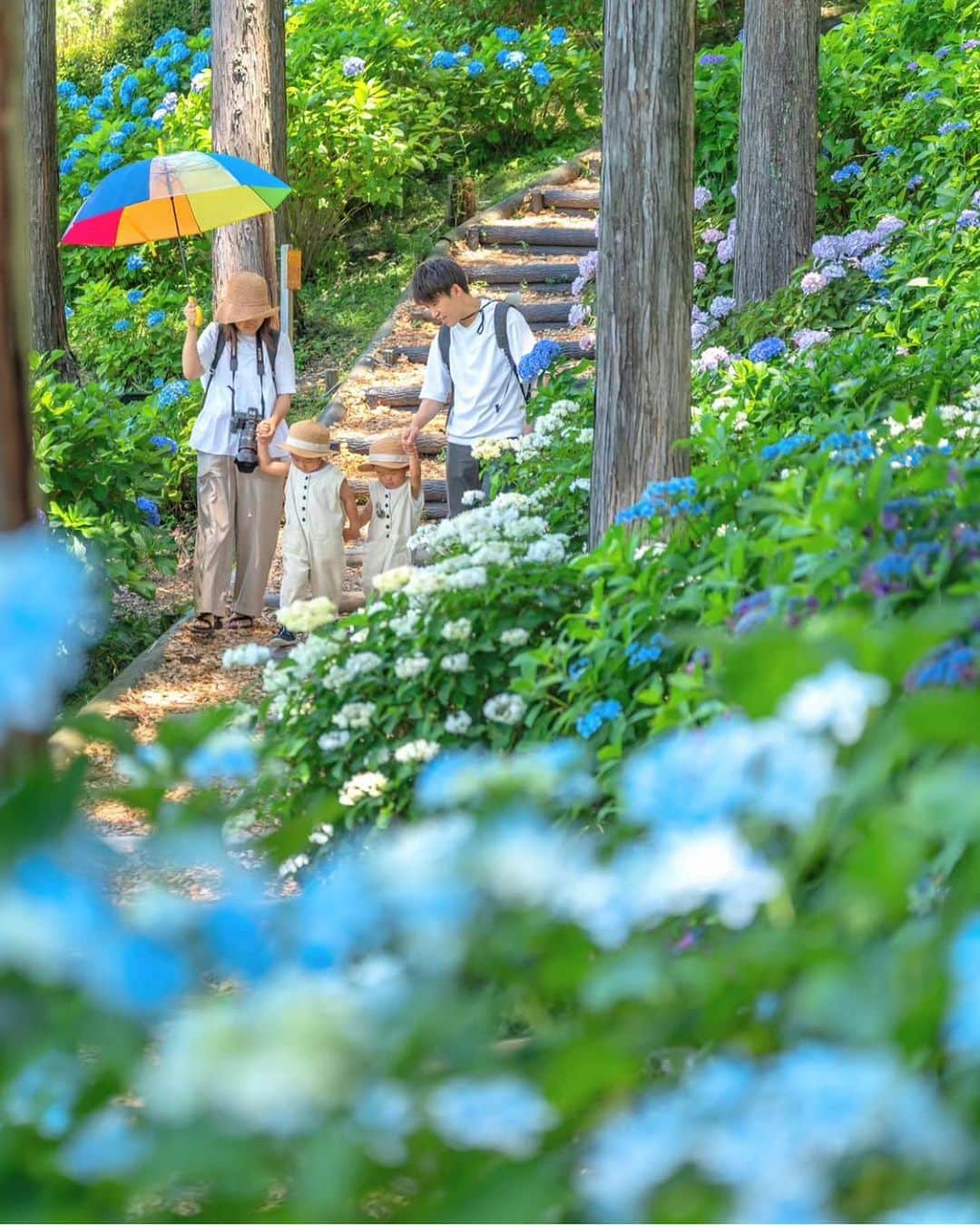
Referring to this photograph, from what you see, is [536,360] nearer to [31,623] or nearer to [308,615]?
[308,615]

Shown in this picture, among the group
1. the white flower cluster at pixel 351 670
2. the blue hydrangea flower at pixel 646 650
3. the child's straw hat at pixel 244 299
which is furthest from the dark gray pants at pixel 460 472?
the blue hydrangea flower at pixel 646 650

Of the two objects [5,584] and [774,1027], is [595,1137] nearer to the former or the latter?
[774,1027]

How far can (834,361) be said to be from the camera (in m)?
5.98

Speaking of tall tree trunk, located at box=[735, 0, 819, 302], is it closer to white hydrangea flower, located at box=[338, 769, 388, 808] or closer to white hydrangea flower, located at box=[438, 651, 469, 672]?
white hydrangea flower, located at box=[438, 651, 469, 672]

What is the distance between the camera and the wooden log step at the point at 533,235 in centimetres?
1087

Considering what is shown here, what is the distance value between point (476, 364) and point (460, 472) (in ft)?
1.45

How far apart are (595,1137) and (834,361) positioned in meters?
5.33

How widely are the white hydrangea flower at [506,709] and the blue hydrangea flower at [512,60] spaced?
10.1 meters

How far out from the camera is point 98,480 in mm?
6387

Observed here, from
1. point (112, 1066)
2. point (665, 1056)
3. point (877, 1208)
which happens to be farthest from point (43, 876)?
point (665, 1056)

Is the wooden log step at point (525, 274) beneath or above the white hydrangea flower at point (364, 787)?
above

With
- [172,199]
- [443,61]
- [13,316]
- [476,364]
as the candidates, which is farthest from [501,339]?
[443,61]

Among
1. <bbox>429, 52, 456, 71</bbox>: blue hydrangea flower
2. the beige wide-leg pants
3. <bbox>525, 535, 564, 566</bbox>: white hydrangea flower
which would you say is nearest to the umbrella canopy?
the beige wide-leg pants

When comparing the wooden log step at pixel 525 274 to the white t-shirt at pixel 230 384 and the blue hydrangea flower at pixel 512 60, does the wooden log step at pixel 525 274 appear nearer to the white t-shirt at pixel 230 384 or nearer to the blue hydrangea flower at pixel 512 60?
the blue hydrangea flower at pixel 512 60
